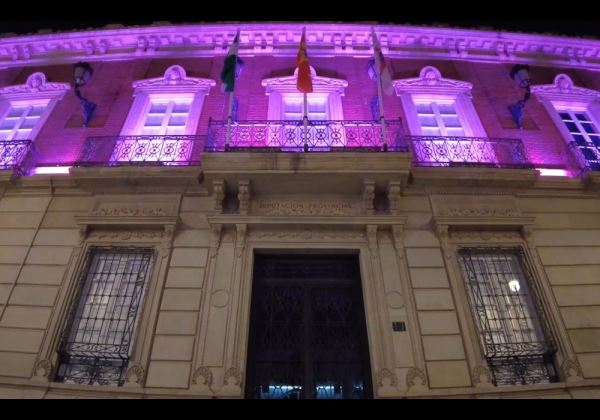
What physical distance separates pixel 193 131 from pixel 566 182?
749 cm

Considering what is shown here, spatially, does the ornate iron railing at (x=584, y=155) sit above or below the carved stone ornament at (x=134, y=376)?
above

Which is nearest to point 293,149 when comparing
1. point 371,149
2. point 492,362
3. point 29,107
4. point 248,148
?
point 248,148

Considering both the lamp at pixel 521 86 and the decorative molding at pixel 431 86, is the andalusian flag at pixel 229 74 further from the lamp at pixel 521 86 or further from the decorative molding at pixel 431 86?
the lamp at pixel 521 86

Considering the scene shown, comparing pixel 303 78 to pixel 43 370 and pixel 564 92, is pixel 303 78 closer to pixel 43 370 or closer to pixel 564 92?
pixel 564 92

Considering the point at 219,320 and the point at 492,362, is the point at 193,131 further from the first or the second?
the point at 492,362

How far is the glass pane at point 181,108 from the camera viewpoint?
9.56 m

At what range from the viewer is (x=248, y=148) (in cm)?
759

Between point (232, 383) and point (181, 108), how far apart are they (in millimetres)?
6399

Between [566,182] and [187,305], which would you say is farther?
[566,182]

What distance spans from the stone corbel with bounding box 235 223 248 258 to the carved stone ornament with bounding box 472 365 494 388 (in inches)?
156

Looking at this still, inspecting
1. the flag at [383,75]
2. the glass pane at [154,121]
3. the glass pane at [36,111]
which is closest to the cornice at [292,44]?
the glass pane at [36,111]

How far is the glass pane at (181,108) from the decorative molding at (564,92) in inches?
326

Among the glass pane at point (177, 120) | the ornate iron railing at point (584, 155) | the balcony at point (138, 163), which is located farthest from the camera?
the glass pane at point (177, 120)
